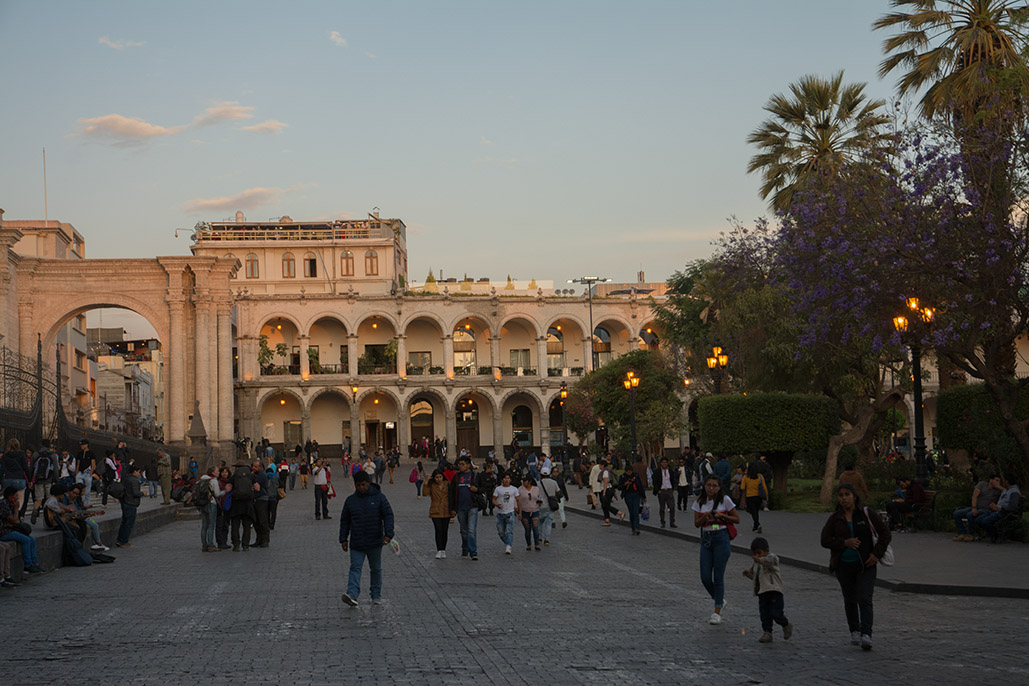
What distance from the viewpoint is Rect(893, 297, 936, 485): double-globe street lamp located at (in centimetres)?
2148

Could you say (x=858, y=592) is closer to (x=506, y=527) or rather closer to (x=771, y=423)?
(x=506, y=527)

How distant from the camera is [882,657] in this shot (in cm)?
967

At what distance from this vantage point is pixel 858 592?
32.8 feet

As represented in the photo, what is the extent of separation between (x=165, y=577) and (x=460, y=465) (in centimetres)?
542

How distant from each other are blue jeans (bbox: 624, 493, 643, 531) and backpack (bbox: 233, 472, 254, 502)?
24.3ft

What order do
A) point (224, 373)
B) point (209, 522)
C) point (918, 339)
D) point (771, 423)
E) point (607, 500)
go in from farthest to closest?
1. point (224, 373)
2. point (771, 423)
3. point (607, 500)
4. point (918, 339)
5. point (209, 522)

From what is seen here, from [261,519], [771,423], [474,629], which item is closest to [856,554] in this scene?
[474,629]

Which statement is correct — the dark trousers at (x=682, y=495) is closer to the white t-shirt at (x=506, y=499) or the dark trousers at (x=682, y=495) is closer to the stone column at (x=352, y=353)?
the white t-shirt at (x=506, y=499)

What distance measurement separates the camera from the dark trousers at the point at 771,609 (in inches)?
411

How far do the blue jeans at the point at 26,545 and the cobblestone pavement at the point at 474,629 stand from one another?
0.29m

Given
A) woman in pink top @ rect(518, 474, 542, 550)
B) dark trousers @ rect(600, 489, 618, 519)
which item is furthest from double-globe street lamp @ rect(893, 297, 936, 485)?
woman in pink top @ rect(518, 474, 542, 550)

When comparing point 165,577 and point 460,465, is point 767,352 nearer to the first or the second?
point 460,465

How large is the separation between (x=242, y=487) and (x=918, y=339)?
43.7ft

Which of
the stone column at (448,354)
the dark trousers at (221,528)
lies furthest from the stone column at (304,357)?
the dark trousers at (221,528)
